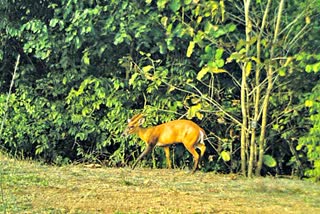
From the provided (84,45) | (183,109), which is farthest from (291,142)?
(84,45)

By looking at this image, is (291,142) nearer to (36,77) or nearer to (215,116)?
(215,116)

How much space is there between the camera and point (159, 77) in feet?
30.2

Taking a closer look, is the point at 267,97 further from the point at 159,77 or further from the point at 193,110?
the point at 159,77

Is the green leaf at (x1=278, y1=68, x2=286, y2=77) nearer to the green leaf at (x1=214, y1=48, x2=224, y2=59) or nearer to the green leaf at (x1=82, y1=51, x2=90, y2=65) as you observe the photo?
the green leaf at (x1=214, y1=48, x2=224, y2=59)

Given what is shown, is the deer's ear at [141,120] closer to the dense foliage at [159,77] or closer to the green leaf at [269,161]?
the dense foliage at [159,77]

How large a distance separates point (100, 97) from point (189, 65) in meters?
1.36

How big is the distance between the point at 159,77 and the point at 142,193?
305 cm

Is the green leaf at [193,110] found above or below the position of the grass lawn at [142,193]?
above

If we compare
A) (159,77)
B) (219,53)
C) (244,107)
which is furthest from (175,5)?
(244,107)

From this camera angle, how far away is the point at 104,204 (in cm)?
579

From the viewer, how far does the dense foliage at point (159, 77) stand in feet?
27.9

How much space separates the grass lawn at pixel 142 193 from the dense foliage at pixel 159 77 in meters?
1.17

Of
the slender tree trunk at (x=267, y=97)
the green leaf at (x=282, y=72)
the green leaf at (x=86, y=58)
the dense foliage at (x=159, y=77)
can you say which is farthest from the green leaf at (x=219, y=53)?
the green leaf at (x=86, y=58)

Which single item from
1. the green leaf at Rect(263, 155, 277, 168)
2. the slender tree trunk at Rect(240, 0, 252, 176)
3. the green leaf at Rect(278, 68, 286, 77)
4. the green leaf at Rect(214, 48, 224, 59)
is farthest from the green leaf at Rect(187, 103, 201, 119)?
the green leaf at Rect(278, 68, 286, 77)
